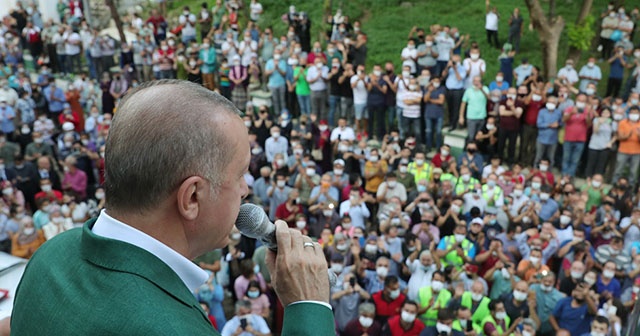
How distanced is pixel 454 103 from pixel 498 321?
232 inches

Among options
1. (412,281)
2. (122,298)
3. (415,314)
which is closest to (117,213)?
(122,298)

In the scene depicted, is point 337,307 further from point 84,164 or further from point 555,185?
point 84,164

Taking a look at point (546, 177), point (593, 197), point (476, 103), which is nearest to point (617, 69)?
point (476, 103)

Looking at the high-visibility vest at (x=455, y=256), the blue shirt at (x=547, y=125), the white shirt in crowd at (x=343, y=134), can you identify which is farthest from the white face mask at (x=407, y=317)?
the blue shirt at (x=547, y=125)

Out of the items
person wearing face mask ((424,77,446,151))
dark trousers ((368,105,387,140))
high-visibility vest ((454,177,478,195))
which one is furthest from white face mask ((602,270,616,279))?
dark trousers ((368,105,387,140))

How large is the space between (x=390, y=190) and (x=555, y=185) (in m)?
2.57

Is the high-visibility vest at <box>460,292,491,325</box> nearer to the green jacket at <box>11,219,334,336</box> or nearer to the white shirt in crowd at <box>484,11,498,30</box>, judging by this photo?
the green jacket at <box>11,219,334,336</box>

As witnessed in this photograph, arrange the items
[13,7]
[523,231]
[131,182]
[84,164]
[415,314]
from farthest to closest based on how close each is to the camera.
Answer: [13,7], [84,164], [523,231], [415,314], [131,182]

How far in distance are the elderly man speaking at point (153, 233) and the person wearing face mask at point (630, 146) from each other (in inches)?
424

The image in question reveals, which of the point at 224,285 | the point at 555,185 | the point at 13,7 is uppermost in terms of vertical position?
the point at 13,7

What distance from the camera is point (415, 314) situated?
26.1 ft

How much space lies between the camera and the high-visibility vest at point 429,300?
8.18 m

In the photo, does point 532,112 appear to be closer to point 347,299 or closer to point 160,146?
point 347,299

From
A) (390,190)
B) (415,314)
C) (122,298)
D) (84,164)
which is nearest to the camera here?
(122,298)
